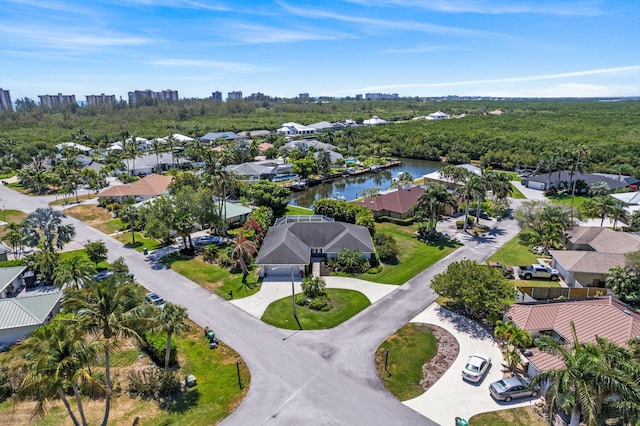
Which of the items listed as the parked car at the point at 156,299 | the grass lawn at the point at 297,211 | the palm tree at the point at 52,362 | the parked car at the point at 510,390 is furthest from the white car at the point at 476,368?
the grass lawn at the point at 297,211

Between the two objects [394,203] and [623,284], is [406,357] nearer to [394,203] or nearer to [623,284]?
[623,284]

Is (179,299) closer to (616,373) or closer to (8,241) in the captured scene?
(8,241)

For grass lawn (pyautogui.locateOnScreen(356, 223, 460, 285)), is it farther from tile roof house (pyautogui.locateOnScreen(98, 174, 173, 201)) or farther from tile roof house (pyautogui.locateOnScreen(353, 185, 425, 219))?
tile roof house (pyautogui.locateOnScreen(98, 174, 173, 201))

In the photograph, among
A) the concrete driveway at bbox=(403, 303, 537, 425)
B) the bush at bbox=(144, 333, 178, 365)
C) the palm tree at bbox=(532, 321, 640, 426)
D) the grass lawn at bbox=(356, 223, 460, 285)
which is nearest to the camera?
the palm tree at bbox=(532, 321, 640, 426)

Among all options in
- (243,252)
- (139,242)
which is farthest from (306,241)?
(139,242)

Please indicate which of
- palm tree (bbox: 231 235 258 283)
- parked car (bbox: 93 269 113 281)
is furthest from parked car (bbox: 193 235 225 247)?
parked car (bbox: 93 269 113 281)

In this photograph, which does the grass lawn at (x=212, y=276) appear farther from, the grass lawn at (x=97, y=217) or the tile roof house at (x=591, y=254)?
the tile roof house at (x=591, y=254)
